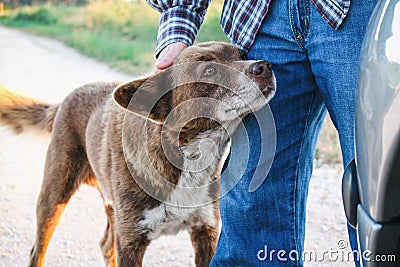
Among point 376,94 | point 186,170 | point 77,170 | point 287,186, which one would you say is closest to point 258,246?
point 287,186

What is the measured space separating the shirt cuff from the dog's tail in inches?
62.8

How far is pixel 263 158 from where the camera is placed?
231 centimetres

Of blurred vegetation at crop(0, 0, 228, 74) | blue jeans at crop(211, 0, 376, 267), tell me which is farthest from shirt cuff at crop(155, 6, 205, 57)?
blurred vegetation at crop(0, 0, 228, 74)

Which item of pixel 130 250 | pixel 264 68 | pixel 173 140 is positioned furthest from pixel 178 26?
pixel 130 250

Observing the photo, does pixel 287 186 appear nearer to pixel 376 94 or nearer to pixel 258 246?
pixel 258 246

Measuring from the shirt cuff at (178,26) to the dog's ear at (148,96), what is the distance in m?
0.18

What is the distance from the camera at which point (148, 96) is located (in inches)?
102

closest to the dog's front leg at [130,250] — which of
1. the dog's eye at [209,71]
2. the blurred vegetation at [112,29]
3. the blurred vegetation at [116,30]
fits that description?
the dog's eye at [209,71]

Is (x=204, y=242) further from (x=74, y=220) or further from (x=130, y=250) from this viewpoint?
(x=74, y=220)

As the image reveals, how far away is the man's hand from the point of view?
2.48 meters

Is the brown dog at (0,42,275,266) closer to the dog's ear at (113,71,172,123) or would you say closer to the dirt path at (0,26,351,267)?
the dog's ear at (113,71,172,123)

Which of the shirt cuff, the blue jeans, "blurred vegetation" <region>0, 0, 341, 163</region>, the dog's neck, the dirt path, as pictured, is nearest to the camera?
the blue jeans

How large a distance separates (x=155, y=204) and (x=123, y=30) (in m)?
12.8

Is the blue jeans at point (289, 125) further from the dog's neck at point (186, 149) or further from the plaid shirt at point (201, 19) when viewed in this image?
the dog's neck at point (186, 149)
